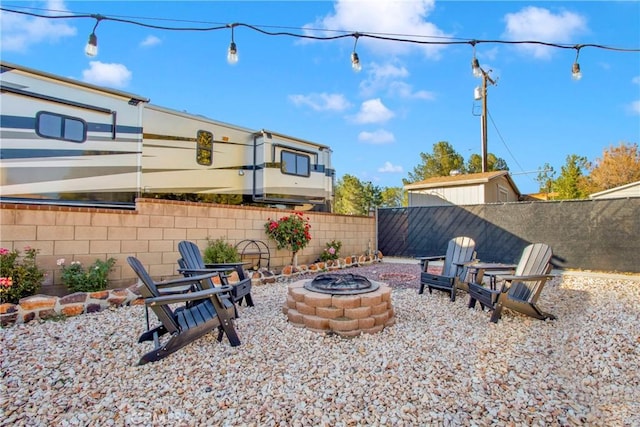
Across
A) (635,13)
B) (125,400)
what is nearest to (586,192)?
(635,13)

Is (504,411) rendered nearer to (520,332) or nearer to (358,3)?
(520,332)

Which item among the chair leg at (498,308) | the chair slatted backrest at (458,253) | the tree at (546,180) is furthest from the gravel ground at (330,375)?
the tree at (546,180)

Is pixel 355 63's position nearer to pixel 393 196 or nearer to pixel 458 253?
pixel 458 253

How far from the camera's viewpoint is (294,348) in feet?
8.70

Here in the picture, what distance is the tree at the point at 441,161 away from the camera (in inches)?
784

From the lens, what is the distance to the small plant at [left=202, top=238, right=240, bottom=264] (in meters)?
5.07

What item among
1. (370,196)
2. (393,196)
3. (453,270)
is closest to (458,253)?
(453,270)

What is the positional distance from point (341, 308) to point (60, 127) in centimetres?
472

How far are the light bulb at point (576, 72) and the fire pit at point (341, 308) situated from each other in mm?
4770

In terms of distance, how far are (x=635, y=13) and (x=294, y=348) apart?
24.0 feet

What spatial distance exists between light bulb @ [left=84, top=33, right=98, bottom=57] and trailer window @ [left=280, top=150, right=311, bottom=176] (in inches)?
159

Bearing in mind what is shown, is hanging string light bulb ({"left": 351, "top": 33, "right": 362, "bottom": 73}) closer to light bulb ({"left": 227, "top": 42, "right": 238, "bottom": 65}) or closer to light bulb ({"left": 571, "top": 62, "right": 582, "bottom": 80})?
light bulb ({"left": 227, "top": 42, "right": 238, "bottom": 65})

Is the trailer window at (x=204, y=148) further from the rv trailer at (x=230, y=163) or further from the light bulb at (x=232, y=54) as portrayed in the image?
the light bulb at (x=232, y=54)

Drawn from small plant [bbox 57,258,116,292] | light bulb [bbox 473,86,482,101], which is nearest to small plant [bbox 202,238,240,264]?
small plant [bbox 57,258,116,292]
